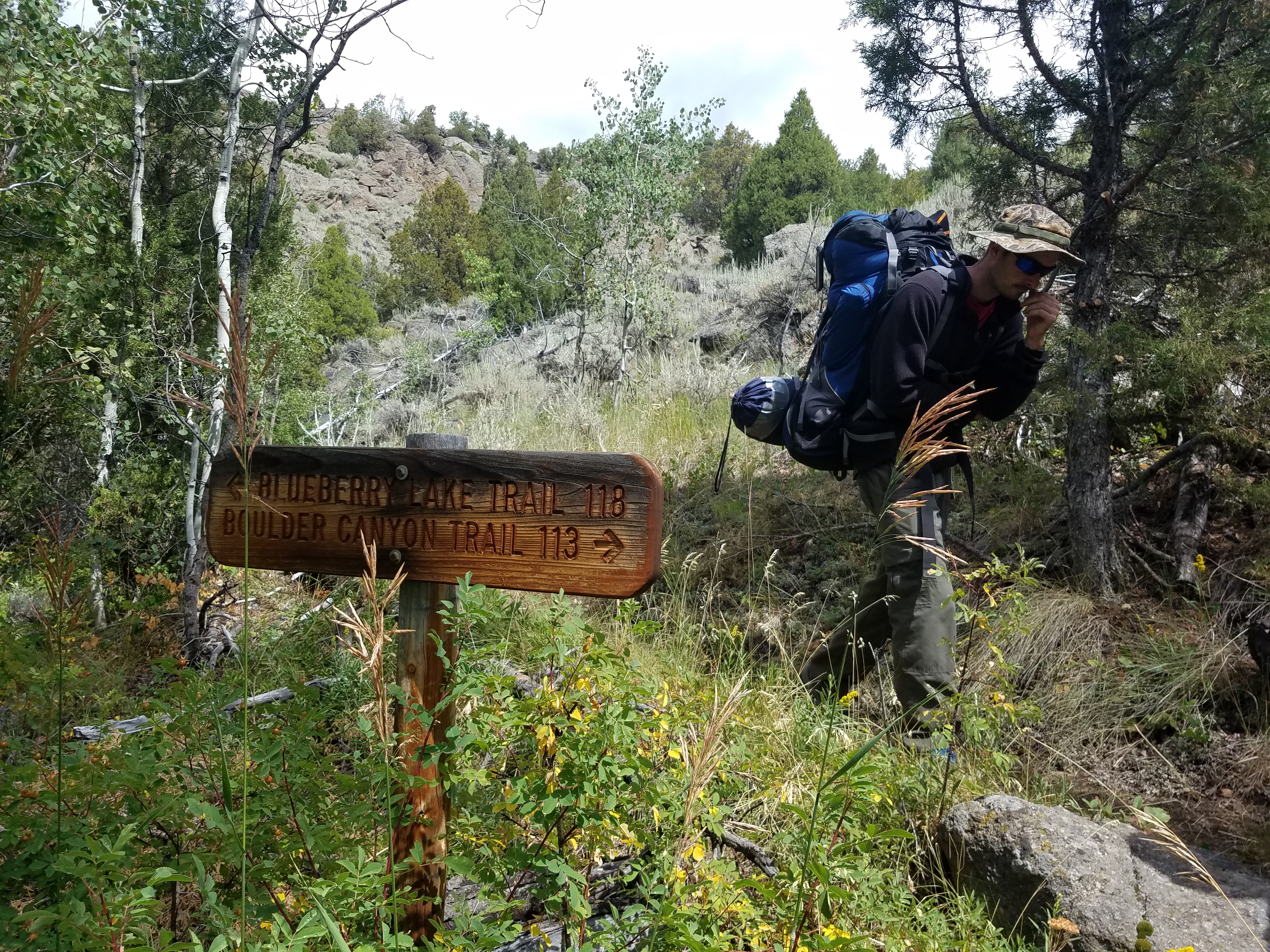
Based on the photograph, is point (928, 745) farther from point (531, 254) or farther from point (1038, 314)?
point (531, 254)

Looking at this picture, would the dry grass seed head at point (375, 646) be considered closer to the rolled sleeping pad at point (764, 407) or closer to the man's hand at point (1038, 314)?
the rolled sleeping pad at point (764, 407)

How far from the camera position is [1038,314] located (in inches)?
114

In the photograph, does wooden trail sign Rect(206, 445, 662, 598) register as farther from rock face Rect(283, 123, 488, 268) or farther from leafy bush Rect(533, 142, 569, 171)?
leafy bush Rect(533, 142, 569, 171)

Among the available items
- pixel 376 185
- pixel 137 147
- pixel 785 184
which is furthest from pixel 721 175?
pixel 137 147

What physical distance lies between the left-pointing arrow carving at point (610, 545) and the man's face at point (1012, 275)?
2.01 meters

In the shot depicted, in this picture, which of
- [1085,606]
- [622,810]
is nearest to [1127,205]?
[1085,606]

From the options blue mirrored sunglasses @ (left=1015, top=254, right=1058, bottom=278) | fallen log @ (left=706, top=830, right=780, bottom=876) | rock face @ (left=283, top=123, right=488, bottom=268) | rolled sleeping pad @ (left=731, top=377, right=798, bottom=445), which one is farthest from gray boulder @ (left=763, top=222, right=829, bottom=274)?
rock face @ (left=283, top=123, right=488, bottom=268)

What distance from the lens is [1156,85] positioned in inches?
140

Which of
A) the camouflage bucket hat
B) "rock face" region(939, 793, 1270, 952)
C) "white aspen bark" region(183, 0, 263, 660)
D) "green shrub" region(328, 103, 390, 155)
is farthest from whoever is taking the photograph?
"green shrub" region(328, 103, 390, 155)

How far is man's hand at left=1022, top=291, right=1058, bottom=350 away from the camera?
2.88 m

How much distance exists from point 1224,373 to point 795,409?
188cm

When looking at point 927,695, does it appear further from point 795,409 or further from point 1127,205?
point 1127,205

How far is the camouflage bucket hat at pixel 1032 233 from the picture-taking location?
2.75 m

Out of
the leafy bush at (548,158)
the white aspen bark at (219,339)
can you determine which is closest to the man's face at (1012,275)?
the white aspen bark at (219,339)
